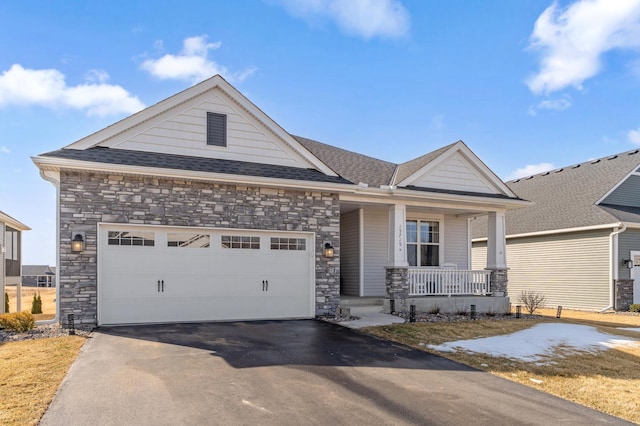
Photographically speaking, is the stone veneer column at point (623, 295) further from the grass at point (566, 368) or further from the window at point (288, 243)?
the window at point (288, 243)

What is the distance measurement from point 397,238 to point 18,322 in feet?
31.6

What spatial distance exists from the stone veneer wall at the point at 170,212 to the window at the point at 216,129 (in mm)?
1253

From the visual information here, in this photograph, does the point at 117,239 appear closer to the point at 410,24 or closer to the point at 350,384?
the point at 350,384

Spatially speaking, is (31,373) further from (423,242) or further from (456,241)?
(456,241)

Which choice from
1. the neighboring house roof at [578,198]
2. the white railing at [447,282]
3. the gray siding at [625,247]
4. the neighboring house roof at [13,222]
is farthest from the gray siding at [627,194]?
the neighboring house roof at [13,222]

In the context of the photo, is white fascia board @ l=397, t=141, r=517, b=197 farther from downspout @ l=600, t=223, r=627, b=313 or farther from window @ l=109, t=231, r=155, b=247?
window @ l=109, t=231, r=155, b=247

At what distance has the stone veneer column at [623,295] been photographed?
17.0 m

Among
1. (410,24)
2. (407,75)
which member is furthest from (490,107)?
(410,24)

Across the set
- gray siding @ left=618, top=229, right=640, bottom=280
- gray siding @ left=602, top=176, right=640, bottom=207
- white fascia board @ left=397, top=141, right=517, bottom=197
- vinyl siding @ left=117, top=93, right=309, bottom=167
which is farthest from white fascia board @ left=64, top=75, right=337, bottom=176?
gray siding @ left=602, top=176, right=640, bottom=207

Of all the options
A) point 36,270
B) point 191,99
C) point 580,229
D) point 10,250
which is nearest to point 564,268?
point 580,229

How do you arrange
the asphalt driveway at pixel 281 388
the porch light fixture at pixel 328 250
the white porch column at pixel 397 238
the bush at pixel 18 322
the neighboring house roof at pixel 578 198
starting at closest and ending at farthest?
the asphalt driveway at pixel 281 388, the bush at pixel 18 322, the porch light fixture at pixel 328 250, the white porch column at pixel 397 238, the neighboring house roof at pixel 578 198

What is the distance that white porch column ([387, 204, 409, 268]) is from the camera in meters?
13.3

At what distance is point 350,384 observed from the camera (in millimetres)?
5867

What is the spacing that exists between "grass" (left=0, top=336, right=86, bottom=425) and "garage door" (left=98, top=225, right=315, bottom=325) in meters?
1.81
